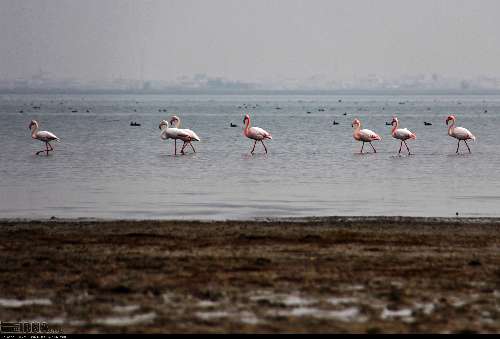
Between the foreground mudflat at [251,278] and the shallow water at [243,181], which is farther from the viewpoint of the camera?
the shallow water at [243,181]

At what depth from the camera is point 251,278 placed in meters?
12.2

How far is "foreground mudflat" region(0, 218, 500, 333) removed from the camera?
397 inches

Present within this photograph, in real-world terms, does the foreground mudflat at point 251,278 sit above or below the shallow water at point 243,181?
above

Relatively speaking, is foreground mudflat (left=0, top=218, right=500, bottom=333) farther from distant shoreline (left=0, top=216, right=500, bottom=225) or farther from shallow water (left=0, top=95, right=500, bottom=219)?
shallow water (left=0, top=95, right=500, bottom=219)

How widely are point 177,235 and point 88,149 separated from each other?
3298cm

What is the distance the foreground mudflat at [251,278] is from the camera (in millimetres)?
10094

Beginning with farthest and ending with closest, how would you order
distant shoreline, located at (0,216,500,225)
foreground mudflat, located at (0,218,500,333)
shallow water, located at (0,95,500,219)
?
shallow water, located at (0,95,500,219) → distant shoreline, located at (0,216,500,225) → foreground mudflat, located at (0,218,500,333)

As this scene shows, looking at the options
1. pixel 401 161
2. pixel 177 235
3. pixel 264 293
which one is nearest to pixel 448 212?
pixel 177 235
